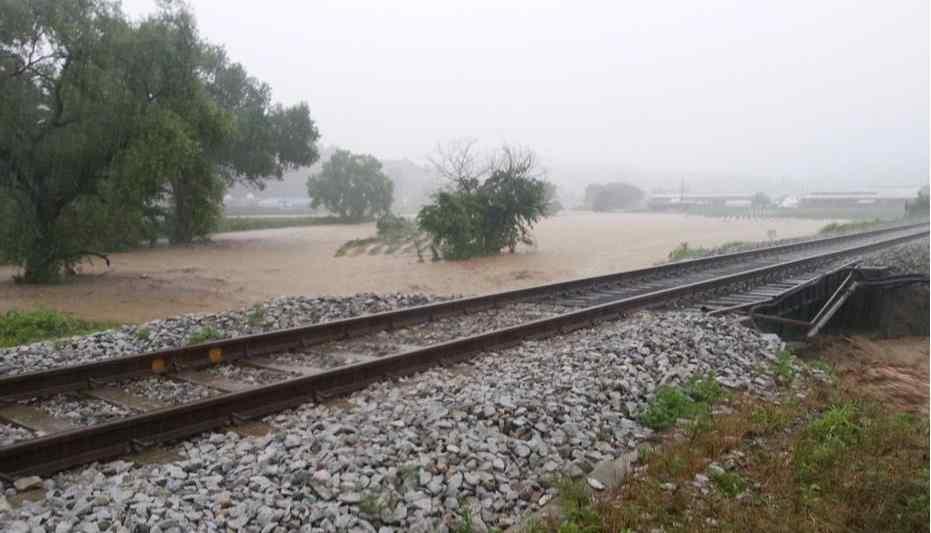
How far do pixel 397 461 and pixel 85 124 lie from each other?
17.1m

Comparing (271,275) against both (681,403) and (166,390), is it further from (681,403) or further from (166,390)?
(681,403)

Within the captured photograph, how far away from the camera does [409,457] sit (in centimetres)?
514

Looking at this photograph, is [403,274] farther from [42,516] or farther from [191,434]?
[42,516]

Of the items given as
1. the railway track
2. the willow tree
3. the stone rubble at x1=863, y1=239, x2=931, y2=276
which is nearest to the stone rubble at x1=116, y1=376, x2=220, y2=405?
the railway track

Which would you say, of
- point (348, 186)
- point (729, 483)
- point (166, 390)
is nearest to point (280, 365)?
point (166, 390)

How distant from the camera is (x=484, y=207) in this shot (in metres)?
26.1

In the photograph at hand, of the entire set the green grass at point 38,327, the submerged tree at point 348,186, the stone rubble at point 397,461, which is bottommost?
the green grass at point 38,327

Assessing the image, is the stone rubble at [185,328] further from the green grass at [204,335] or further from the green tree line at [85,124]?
the green tree line at [85,124]

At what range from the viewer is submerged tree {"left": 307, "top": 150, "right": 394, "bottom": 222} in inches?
2512

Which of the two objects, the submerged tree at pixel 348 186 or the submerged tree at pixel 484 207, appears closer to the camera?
the submerged tree at pixel 484 207

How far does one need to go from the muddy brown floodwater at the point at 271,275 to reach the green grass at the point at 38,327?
4.81 ft

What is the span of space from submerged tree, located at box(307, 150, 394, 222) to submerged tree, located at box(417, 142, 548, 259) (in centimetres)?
3693

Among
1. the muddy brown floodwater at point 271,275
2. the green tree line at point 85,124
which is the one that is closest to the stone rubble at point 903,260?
the muddy brown floodwater at point 271,275

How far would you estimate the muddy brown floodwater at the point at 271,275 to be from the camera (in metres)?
16.6
